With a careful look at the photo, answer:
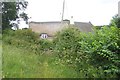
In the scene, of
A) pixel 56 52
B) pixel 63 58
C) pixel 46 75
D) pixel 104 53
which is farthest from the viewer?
pixel 56 52

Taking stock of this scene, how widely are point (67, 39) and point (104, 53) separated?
327 cm

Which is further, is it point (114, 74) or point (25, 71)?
point (25, 71)

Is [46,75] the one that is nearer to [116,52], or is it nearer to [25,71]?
[25,71]

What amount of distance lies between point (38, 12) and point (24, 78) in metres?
4.34

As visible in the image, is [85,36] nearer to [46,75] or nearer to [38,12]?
[46,75]

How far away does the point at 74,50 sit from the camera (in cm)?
491

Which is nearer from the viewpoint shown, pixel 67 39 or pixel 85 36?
pixel 85 36

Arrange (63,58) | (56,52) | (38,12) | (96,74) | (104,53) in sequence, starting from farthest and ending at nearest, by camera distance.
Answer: (38,12) < (56,52) < (63,58) < (96,74) < (104,53)

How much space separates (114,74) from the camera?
9.57 ft

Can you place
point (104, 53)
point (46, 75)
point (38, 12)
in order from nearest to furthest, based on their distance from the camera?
point (104, 53) → point (46, 75) → point (38, 12)

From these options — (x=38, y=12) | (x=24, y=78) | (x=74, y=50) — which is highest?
(x=38, y=12)

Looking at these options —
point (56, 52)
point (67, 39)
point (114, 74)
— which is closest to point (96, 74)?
point (114, 74)

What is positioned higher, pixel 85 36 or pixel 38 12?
pixel 38 12

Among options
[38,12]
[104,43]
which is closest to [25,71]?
[104,43]
